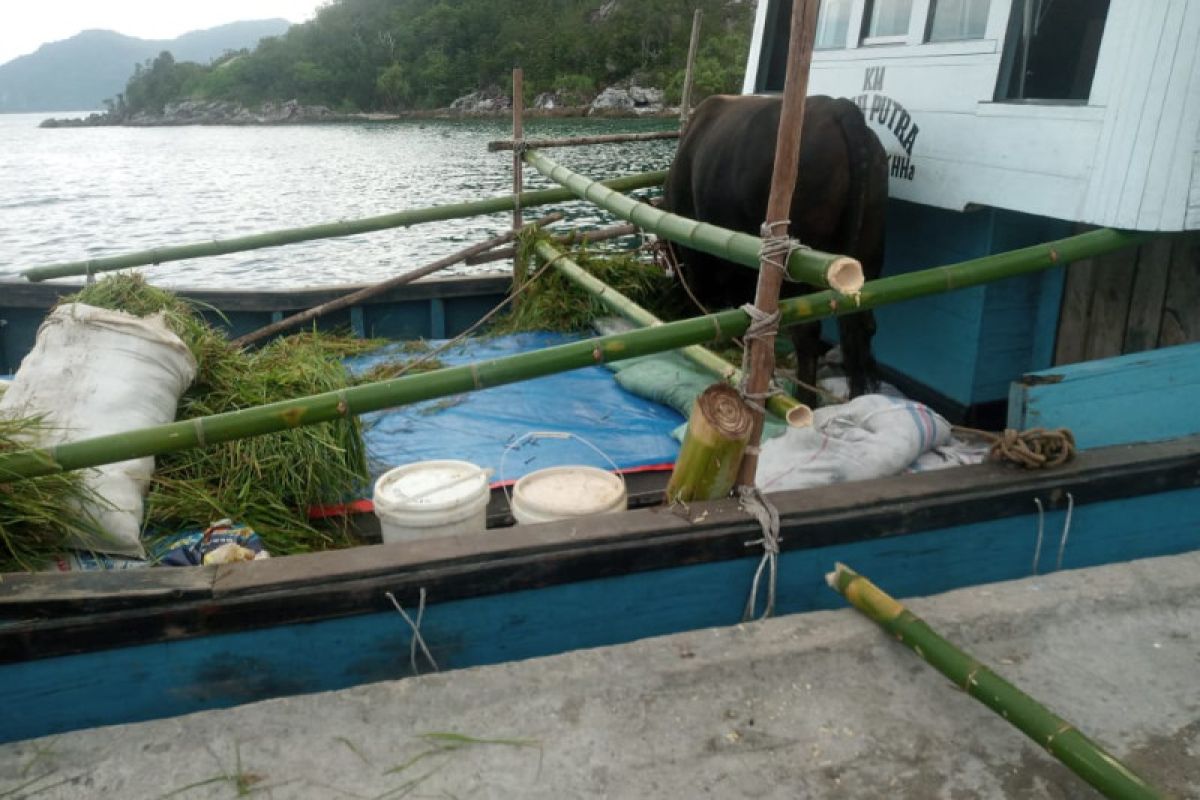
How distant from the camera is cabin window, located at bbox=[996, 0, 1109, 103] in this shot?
161 inches

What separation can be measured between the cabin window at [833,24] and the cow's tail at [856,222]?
1.27 meters

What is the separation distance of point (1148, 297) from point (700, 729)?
10.9ft

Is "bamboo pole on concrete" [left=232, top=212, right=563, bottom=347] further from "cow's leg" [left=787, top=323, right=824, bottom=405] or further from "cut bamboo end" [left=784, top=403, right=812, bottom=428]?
"cut bamboo end" [left=784, top=403, right=812, bottom=428]

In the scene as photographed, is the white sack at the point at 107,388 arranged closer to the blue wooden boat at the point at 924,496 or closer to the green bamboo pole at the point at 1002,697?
the blue wooden boat at the point at 924,496

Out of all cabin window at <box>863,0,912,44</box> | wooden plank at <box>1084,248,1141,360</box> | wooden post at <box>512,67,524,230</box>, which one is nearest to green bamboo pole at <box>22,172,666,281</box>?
wooden post at <box>512,67,524,230</box>

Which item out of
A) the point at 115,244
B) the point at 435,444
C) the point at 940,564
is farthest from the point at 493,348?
the point at 115,244

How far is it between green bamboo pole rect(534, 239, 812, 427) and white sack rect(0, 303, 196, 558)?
2089 millimetres

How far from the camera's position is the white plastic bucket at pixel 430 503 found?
312 centimetres

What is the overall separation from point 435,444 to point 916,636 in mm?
2739

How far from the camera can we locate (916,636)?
2.39 meters

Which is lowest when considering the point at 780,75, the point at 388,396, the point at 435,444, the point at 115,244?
the point at 115,244

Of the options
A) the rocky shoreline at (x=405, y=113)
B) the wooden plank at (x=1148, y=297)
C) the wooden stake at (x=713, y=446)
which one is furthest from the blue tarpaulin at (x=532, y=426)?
the rocky shoreline at (x=405, y=113)

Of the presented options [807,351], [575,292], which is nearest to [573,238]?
[575,292]

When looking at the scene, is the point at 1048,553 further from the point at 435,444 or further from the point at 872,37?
the point at 872,37
